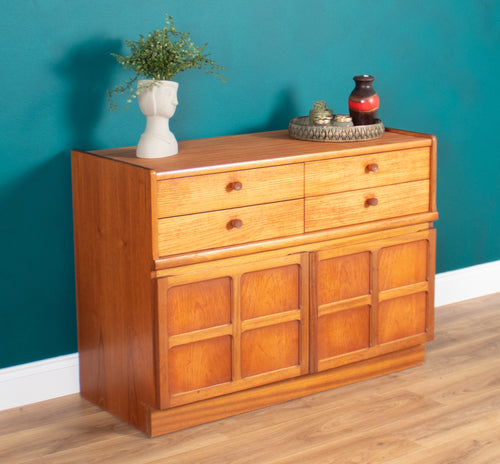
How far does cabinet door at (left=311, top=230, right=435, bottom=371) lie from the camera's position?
105 inches

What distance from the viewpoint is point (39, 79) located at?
2.51 meters

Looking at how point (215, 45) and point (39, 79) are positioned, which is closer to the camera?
point (39, 79)

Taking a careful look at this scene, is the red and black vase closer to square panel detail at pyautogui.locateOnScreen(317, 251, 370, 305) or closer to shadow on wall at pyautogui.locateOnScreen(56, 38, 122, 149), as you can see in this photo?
square panel detail at pyautogui.locateOnScreen(317, 251, 370, 305)

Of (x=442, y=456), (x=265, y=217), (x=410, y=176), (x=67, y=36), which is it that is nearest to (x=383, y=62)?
(x=410, y=176)

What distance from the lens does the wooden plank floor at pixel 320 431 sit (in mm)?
2316

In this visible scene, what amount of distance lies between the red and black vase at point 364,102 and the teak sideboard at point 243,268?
0.10 meters

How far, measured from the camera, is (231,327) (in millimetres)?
Result: 2467

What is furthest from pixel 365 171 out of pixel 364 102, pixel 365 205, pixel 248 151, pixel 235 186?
pixel 235 186

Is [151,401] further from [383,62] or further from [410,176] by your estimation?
[383,62]

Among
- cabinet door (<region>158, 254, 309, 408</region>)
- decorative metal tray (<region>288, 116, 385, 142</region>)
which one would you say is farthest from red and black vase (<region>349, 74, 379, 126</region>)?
cabinet door (<region>158, 254, 309, 408</region>)

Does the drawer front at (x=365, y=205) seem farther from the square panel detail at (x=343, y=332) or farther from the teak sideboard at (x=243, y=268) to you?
the square panel detail at (x=343, y=332)

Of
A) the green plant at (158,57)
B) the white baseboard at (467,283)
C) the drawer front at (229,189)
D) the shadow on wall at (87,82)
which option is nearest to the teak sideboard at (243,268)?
the drawer front at (229,189)

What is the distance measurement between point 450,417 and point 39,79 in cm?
162

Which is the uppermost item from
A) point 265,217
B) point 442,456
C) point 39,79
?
point 39,79
